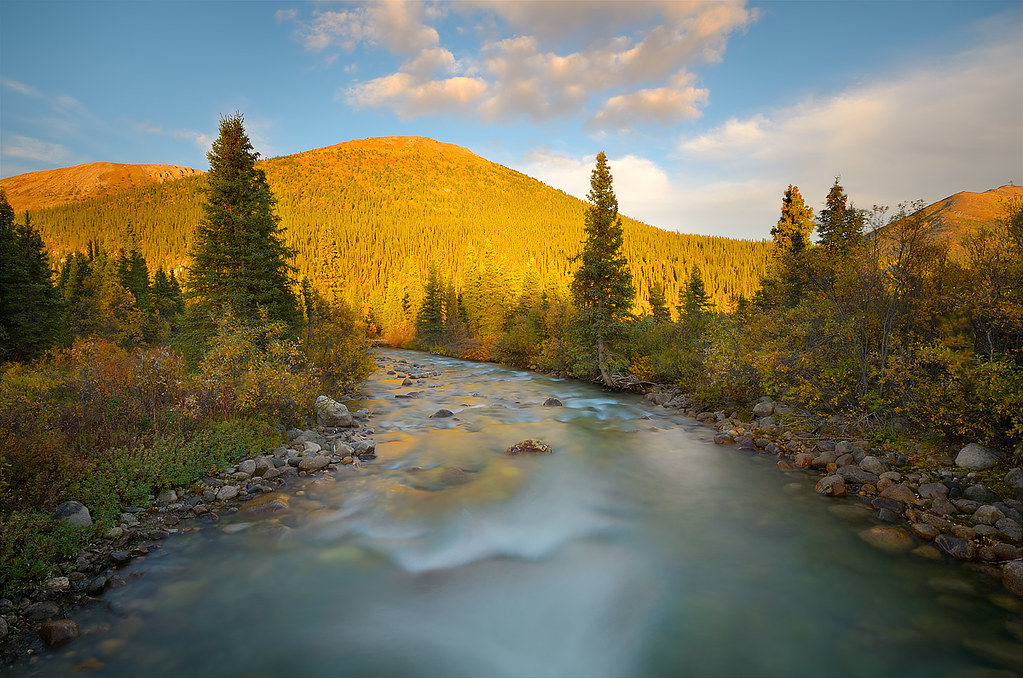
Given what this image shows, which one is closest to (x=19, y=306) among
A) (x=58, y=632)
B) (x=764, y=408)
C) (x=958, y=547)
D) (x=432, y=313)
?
(x=58, y=632)

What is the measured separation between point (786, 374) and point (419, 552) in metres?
13.6

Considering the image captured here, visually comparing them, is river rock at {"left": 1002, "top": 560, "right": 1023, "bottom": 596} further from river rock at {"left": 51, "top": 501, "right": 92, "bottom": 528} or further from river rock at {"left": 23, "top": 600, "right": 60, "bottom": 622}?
river rock at {"left": 51, "top": 501, "right": 92, "bottom": 528}

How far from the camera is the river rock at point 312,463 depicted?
12.4 m

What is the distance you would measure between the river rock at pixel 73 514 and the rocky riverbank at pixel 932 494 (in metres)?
14.5

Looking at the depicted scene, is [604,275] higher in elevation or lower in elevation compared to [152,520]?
higher

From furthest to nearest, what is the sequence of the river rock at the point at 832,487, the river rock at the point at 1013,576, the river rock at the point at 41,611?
the river rock at the point at 832,487
the river rock at the point at 1013,576
the river rock at the point at 41,611

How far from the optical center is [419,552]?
8914mm

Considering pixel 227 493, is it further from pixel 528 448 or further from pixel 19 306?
pixel 19 306

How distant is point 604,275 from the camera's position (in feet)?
93.3

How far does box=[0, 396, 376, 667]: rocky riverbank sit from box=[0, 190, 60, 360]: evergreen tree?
2181cm

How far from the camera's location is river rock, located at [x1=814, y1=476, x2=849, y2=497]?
35.6 ft

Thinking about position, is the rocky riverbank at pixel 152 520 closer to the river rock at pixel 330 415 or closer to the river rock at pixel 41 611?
the river rock at pixel 41 611

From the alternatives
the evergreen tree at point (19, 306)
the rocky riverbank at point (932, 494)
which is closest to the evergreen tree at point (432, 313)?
the evergreen tree at point (19, 306)

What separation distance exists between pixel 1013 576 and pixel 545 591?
744 cm
